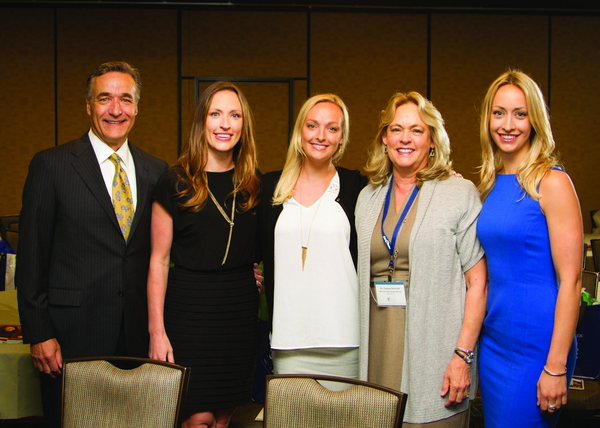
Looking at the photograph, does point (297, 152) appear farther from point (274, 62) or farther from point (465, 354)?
point (274, 62)

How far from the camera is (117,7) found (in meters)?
7.49

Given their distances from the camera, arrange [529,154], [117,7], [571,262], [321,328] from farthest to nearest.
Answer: [117,7]
[321,328]
[529,154]
[571,262]

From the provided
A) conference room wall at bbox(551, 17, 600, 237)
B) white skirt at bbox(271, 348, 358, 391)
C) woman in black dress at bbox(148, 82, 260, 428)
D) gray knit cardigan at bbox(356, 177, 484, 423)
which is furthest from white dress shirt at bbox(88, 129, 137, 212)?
conference room wall at bbox(551, 17, 600, 237)

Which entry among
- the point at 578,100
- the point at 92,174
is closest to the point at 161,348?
the point at 92,174

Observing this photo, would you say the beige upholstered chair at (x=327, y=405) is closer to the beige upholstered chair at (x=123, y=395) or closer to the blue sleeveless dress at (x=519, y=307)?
the beige upholstered chair at (x=123, y=395)

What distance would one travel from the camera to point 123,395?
5.35ft

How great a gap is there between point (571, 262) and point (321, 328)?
0.93 metres

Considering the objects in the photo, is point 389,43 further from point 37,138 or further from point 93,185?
point 93,185

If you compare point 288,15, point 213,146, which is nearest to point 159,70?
point 288,15

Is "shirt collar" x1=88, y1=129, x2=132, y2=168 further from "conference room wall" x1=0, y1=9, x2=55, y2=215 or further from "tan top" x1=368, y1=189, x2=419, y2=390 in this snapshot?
"conference room wall" x1=0, y1=9, x2=55, y2=215

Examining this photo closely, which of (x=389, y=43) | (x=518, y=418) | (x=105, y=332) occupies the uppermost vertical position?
(x=389, y=43)

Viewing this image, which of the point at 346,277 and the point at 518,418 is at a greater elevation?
the point at 346,277

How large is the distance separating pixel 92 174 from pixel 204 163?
447 mm

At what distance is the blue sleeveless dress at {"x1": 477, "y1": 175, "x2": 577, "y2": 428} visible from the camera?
1798mm
